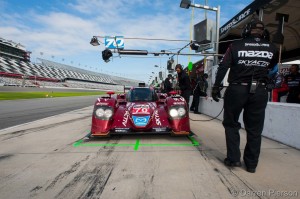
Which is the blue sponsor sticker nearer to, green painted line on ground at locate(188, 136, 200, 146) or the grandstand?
green painted line on ground at locate(188, 136, 200, 146)

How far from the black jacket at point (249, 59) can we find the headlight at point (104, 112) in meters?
2.52

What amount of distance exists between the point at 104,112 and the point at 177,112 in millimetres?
1445

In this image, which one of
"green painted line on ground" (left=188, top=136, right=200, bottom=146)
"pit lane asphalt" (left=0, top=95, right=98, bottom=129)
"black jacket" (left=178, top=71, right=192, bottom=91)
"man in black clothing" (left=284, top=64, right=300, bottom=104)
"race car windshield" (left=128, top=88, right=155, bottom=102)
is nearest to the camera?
"green painted line on ground" (left=188, top=136, right=200, bottom=146)

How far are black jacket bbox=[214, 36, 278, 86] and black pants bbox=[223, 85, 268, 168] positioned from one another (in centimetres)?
15

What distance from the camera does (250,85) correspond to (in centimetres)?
314

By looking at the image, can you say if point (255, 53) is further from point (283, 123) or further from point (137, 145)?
point (137, 145)

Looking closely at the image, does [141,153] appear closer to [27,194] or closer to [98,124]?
[98,124]

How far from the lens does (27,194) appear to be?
2.55 meters

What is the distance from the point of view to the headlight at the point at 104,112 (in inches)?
196

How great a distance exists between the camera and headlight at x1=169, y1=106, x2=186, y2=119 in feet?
16.3

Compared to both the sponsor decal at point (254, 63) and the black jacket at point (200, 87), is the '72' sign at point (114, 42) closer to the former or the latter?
the black jacket at point (200, 87)

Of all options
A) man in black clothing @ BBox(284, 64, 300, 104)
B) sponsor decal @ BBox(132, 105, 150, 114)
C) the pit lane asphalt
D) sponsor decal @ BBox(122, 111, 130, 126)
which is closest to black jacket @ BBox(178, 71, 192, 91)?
man in black clothing @ BBox(284, 64, 300, 104)

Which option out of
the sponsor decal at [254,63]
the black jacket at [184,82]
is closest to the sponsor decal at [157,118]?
the sponsor decal at [254,63]

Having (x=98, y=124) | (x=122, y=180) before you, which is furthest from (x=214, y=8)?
(x=122, y=180)
